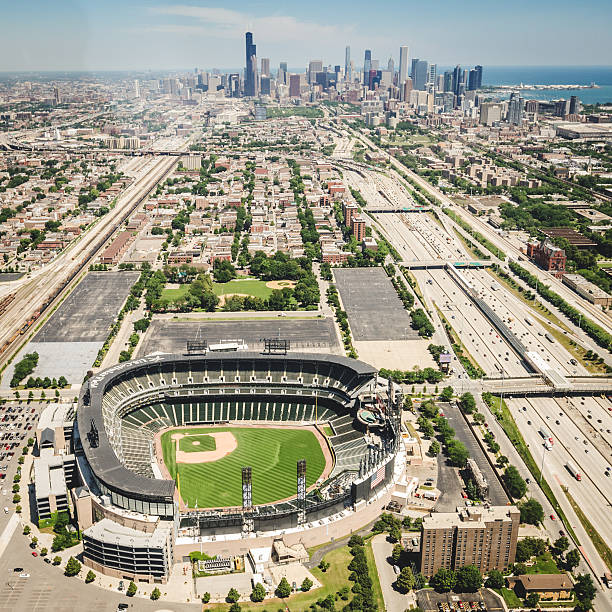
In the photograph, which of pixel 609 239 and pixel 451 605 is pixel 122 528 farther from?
pixel 609 239

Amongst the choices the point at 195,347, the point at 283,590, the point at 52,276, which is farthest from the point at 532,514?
the point at 52,276

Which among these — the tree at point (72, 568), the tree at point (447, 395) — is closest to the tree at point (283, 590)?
the tree at point (72, 568)

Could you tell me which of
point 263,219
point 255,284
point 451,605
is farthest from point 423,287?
point 451,605

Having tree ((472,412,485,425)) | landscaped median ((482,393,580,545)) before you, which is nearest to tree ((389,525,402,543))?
landscaped median ((482,393,580,545))

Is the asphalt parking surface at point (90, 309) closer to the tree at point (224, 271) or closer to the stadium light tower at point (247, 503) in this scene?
the tree at point (224, 271)

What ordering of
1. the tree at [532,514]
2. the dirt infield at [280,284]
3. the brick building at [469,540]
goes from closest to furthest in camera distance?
the brick building at [469,540], the tree at [532,514], the dirt infield at [280,284]

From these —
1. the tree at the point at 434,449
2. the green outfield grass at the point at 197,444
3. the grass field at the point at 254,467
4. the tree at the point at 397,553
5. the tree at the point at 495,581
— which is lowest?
the green outfield grass at the point at 197,444

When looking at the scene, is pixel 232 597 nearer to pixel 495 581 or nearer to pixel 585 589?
pixel 495 581
